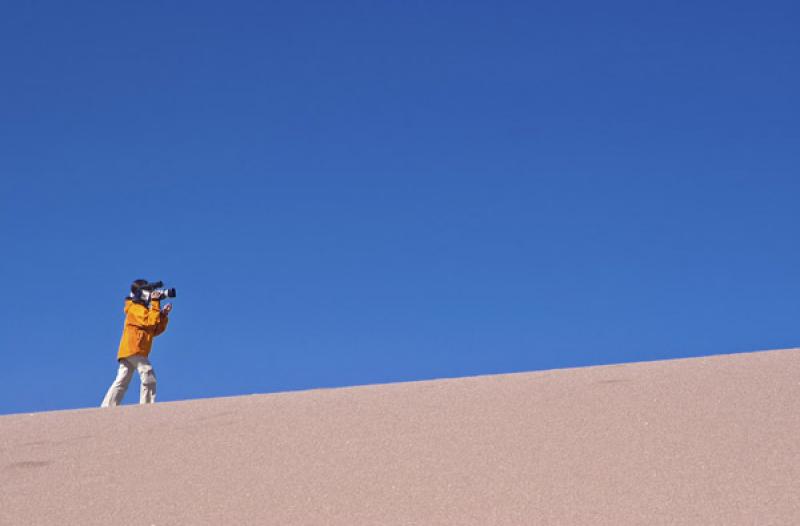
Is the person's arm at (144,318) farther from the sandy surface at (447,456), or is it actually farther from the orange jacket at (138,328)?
the sandy surface at (447,456)

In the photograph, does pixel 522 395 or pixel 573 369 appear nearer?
pixel 522 395

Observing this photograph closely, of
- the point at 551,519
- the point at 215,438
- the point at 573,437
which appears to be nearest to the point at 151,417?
the point at 215,438

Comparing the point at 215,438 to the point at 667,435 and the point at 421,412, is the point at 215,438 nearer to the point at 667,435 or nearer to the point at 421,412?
the point at 421,412

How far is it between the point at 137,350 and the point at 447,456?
6.73 metres

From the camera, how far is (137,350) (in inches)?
516

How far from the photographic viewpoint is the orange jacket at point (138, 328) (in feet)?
43.0

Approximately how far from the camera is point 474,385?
34.0 feet

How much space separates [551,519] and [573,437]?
1710mm

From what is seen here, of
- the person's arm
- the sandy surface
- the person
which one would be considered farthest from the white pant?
the sandy surface

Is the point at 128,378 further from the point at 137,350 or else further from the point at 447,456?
the point at 447,456

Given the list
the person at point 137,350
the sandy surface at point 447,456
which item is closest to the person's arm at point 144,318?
the person at point 137,350

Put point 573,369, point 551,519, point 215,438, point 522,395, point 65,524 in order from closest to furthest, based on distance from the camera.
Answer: point 551,519
point 65,524
point 215,438
point 522,395
point 573,369

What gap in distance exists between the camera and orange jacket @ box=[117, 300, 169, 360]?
13109 mm

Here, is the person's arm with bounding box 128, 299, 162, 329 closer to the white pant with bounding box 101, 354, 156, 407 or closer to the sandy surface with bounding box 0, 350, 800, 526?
the white pant with bounding box 101, 354, 156, 407
